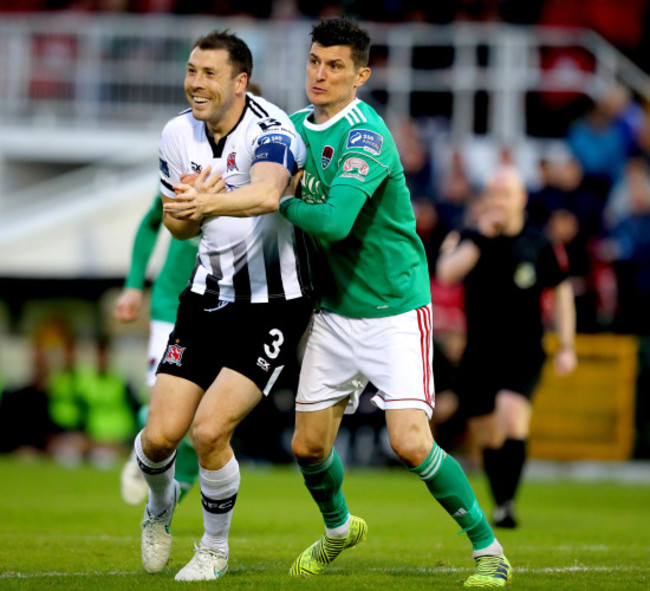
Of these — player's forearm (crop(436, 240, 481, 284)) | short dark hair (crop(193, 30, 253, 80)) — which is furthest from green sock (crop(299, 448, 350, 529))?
player's forearm (crop(436, 240, 481, 284))

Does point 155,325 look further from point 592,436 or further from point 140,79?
point 140,79

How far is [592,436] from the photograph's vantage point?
14.9 metres

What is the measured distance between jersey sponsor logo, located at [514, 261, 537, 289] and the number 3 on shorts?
12.0 ft

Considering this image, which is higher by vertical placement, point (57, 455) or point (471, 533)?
point (471, 533)

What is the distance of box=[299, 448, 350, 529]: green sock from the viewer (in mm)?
6344

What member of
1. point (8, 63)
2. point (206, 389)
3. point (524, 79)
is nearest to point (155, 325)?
point (206, 389)

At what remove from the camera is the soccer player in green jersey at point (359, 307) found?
593cm

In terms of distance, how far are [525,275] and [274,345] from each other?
376 cm

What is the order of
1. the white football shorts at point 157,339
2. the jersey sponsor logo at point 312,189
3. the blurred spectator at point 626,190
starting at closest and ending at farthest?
the jersey sponsor logo at point 312,189
the white football shorts at point 157,339
the blurred spectator at point 626,190

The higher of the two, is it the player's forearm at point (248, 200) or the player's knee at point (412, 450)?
the player's forearm at point (248, 200)

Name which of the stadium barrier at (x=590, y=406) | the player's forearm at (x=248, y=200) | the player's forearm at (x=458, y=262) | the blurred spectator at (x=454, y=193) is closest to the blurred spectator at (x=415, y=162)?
the blurred spectator at (x=454, y=193)

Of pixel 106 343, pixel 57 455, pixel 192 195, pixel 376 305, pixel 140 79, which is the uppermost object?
pixel 140 79

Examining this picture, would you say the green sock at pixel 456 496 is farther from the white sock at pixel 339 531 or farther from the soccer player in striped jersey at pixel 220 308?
the soccer player in striped jersey at pixel 220 308

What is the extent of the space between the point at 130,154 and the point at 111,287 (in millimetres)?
3448
